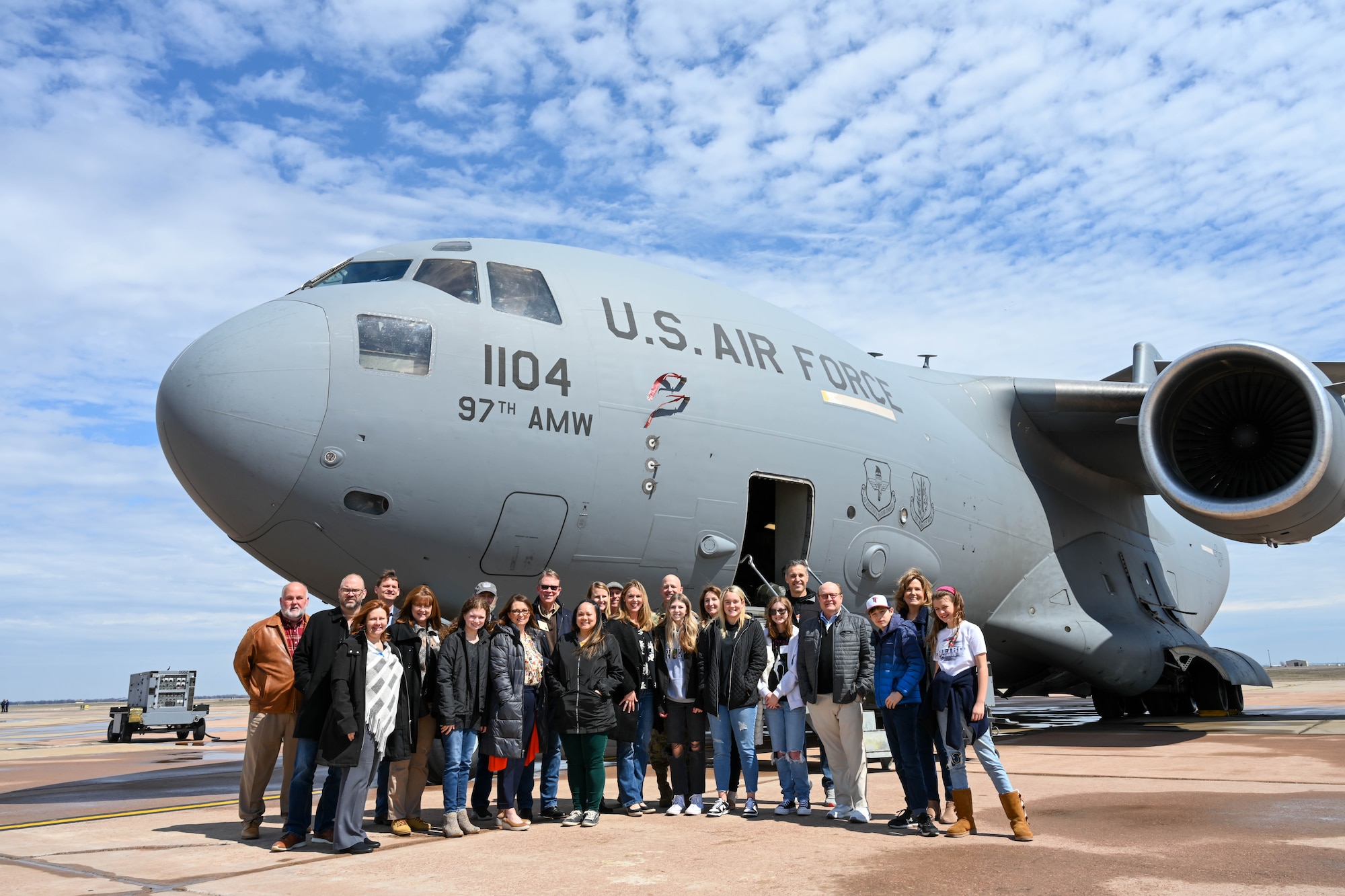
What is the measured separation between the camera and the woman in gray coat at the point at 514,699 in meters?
6.20

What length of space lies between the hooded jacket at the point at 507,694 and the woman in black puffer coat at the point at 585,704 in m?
0.25

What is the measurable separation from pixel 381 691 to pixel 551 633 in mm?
1612

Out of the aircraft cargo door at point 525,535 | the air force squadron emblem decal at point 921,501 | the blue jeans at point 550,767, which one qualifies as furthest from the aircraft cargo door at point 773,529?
the blue jeans at point 550,767

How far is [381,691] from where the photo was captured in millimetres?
5723

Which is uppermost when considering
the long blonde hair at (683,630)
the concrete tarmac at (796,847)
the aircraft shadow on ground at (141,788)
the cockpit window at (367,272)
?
the cockpit window at (367,272)

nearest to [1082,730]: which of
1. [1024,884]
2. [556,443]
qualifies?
[556,443]

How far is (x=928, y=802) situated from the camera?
19.6 ft

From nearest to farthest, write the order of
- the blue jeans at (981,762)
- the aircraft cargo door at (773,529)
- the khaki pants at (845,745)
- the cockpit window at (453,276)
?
the blue jeans at (981,762) < the khaki pants at (845,745) < the cockpit window at (453,276) < the aircraft cargo door at (773,529)

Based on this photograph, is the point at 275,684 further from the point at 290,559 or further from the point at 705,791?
the point at 705,791

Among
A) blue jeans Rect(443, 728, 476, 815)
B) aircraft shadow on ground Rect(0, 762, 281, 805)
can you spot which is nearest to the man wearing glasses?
blue jeans Rect(443, 728, 476, 815)

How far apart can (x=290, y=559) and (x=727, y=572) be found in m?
3.54

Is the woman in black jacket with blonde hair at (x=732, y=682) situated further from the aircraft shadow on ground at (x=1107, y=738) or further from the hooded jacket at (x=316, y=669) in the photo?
the aircraft shadow on ground at (x=1107, y=738)

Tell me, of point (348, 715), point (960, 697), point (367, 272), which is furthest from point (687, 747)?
point (367, 272)

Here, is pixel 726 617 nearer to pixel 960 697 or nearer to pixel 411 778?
pixel 960 697
